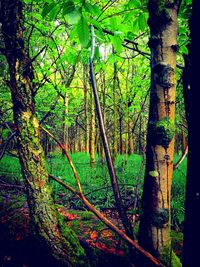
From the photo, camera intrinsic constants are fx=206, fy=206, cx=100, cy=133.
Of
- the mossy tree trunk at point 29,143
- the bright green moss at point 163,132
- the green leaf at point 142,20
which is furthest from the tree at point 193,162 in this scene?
the mossy tree trunk at point 29,143

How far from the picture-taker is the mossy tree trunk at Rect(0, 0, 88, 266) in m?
1.71

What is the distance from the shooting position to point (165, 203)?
1088 millimetres

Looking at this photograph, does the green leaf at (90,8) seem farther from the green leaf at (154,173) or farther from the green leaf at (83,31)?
the green leaf at (154,173)

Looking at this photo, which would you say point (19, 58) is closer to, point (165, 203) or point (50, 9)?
point (50, 9)

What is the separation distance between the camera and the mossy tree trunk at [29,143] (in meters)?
1.71

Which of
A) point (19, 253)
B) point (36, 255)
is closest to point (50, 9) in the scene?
point (36, 255)

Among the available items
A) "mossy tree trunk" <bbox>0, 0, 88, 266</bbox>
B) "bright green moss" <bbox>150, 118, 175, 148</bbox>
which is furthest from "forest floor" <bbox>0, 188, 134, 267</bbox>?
"bright green moss" <bbox>150, 118, 175, 148</bbox>

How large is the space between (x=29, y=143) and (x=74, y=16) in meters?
1.20

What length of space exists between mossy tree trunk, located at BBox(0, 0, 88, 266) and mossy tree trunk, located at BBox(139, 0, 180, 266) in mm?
865

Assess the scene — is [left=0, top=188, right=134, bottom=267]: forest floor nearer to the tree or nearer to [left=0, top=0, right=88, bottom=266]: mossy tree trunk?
[left=0, top=0, right=88, bottom=266]: mossy tree trunk

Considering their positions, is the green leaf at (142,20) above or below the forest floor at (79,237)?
above

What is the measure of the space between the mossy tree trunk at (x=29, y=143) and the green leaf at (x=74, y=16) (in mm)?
1067

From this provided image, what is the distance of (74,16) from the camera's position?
89 cm

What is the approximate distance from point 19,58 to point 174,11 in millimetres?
1340
